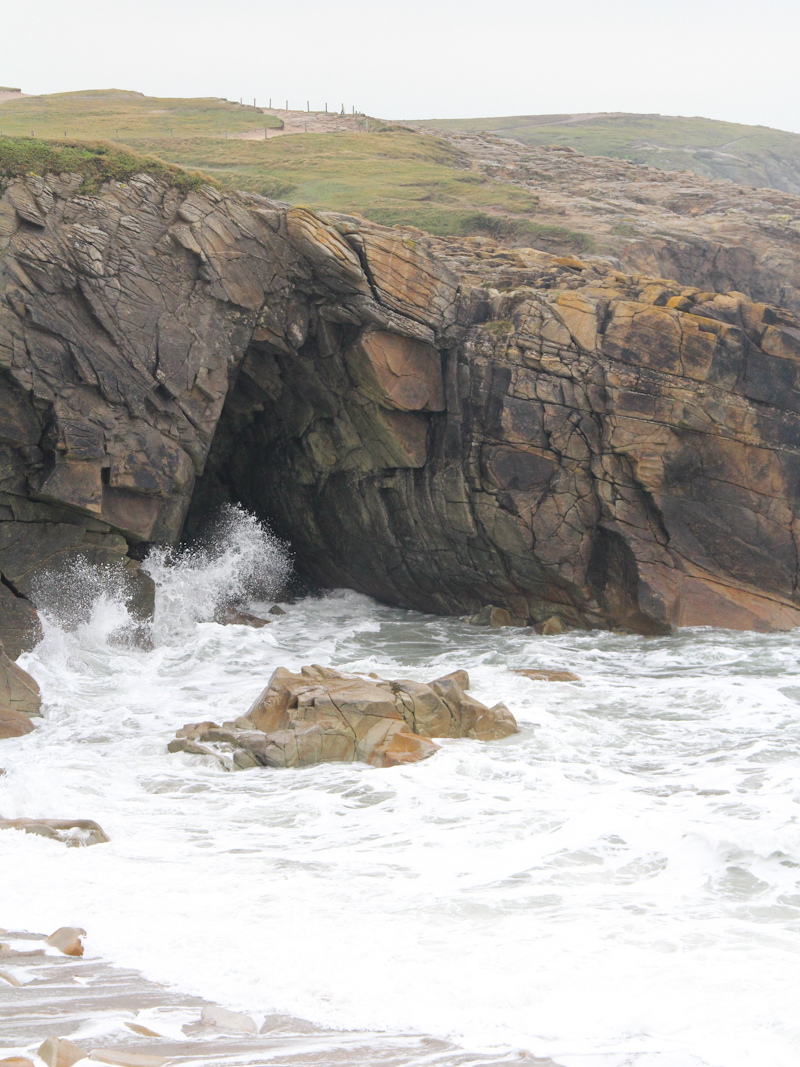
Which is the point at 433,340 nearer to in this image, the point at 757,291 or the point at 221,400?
the point at 221,400

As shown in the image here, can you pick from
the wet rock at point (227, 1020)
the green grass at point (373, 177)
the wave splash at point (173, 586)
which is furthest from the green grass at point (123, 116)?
the wet rock at point (227, 1020)

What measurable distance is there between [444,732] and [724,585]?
30.5 feet

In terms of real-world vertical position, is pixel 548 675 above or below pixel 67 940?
below

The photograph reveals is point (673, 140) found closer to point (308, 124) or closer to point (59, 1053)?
point (308, 124)

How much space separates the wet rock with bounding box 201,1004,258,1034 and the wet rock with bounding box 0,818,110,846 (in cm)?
364

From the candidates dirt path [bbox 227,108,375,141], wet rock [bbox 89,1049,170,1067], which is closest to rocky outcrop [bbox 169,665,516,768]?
wet rock [bbox 89,1049,170,1067]

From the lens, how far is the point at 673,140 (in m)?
91.1

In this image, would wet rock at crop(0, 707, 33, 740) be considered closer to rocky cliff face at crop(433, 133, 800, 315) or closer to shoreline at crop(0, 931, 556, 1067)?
shoreline at crop(0, 931, 556, 1067)

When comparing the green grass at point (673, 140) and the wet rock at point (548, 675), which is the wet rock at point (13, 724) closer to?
the wet rock at point (548, 675)

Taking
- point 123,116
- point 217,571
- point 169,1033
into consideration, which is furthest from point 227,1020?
point 123,116

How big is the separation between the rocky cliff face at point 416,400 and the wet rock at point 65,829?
26.4 feet

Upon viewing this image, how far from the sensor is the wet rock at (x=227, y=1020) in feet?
19.6

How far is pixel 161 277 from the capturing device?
18047 millimetres

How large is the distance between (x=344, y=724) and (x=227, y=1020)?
669cm
